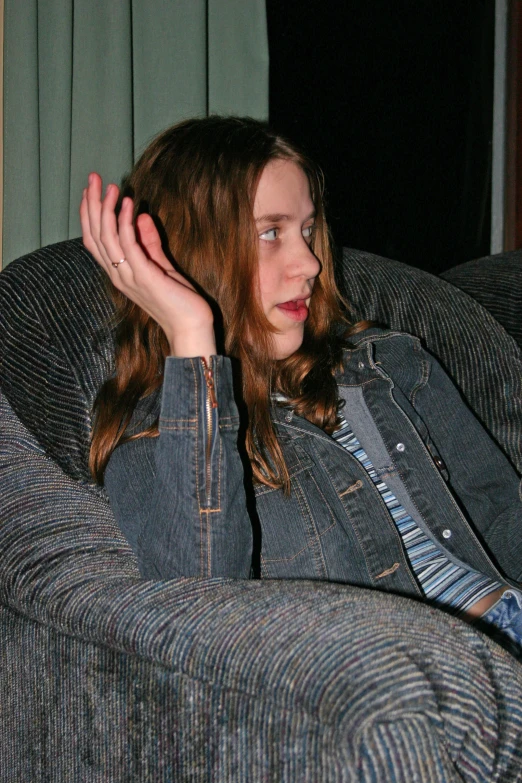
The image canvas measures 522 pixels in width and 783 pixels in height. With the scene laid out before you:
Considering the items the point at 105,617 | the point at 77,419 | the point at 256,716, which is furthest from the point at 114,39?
the point at 256,716

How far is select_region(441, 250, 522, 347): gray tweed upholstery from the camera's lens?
4.64 feet

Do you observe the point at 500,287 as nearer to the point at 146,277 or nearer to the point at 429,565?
the point at 429,565

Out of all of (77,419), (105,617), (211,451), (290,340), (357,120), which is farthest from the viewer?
(357,120)

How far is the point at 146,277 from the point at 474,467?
59cm

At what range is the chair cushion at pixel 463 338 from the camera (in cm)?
130

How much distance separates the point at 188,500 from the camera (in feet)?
2.83

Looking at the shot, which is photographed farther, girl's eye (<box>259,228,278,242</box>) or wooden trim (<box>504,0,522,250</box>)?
wooden trim (<box>504,0,522,250</box>)

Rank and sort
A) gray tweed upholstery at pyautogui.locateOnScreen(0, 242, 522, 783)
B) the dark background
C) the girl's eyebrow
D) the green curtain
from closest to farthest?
gray tweed upholstery at pyautogui.locateOnScreen(0, 242, 522, 783), the girl's eyebrow, the green curtain, the dark background

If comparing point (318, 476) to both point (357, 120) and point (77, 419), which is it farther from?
point (357, 120)

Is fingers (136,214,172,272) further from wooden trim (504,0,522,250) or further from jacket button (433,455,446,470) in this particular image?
wooden trim (504,0,522,250)

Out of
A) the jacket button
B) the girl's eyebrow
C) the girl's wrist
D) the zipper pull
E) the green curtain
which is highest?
the green curtain

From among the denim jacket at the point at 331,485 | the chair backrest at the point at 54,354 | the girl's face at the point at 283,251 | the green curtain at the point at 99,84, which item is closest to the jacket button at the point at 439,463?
the denim jacket at the point at 331,485

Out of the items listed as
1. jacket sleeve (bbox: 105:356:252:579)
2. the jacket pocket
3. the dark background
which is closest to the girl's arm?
jacket sleeve (bbox: 105:356:252:579)

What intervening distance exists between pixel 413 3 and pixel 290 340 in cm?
210
